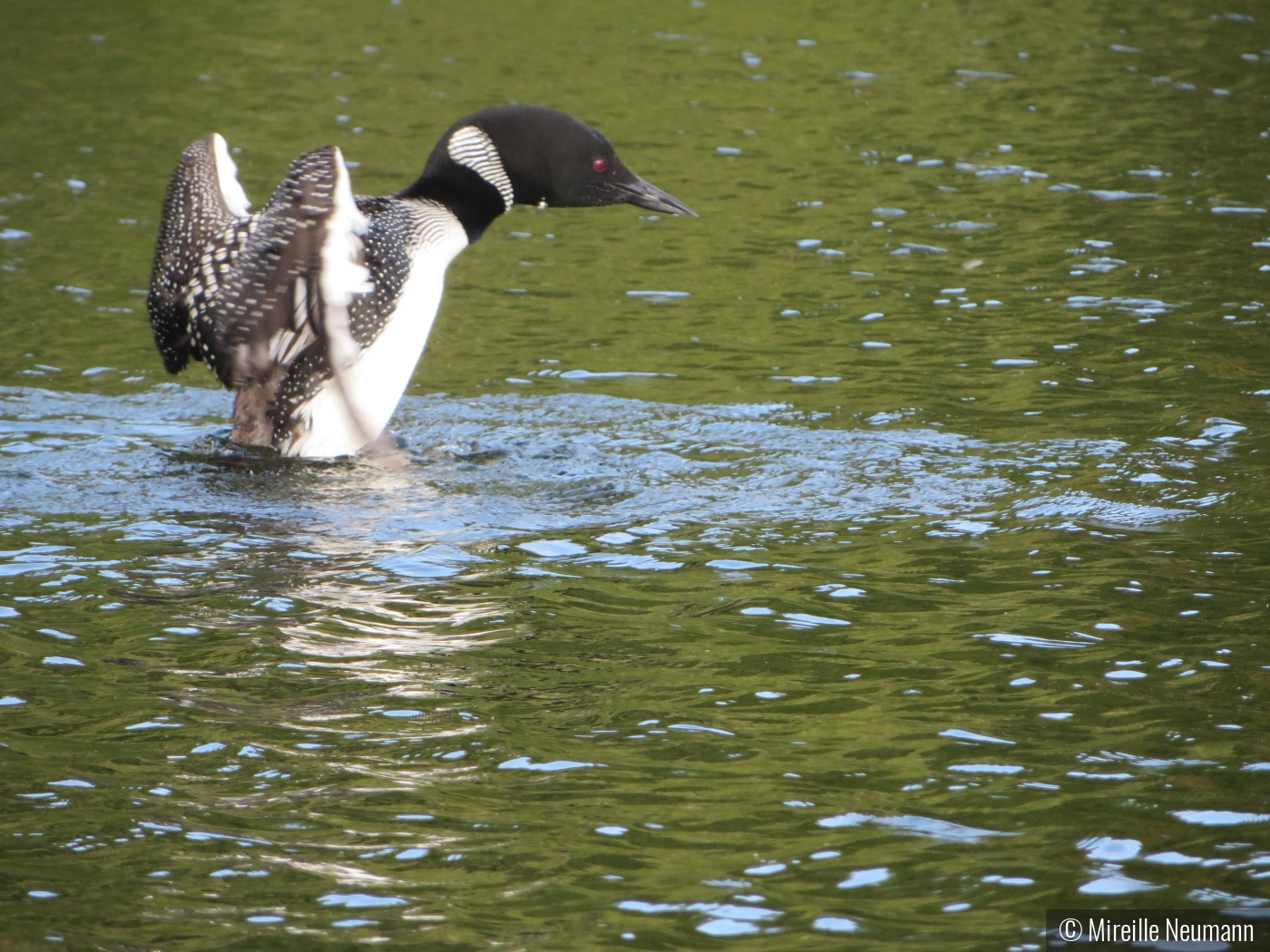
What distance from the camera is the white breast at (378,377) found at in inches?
276

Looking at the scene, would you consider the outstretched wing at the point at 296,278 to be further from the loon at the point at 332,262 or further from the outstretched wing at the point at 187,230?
the outstretched wing at the point at 187,230

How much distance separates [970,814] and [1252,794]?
77 centimetres

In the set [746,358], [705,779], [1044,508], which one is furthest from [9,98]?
[705,779]

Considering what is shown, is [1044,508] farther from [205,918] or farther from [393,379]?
[205,918]

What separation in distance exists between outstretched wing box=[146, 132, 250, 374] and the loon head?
0.90 m

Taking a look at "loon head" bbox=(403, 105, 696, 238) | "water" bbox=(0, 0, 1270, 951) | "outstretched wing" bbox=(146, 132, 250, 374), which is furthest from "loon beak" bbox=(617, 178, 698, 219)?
"outstretched wing" bbox=(146, 132, 250, 374)

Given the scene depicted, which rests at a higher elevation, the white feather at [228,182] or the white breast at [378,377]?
the white feather at [228,182]

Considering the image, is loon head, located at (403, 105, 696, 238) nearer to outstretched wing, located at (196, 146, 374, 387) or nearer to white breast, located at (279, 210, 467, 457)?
white breast, located at (279, 210, 467, 457)

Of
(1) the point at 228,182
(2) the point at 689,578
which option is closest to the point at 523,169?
(1) the point at 228,182

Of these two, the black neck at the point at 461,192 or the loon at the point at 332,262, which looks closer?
the loon at the point at 332,262

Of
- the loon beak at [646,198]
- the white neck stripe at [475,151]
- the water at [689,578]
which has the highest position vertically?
the white neck stripe at [475,151]

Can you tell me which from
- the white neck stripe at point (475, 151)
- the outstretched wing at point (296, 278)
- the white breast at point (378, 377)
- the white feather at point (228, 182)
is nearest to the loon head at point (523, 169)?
the white neck stripe at point (475, 151)

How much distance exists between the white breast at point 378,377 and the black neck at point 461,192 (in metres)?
0.08

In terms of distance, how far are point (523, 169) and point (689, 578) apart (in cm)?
246
